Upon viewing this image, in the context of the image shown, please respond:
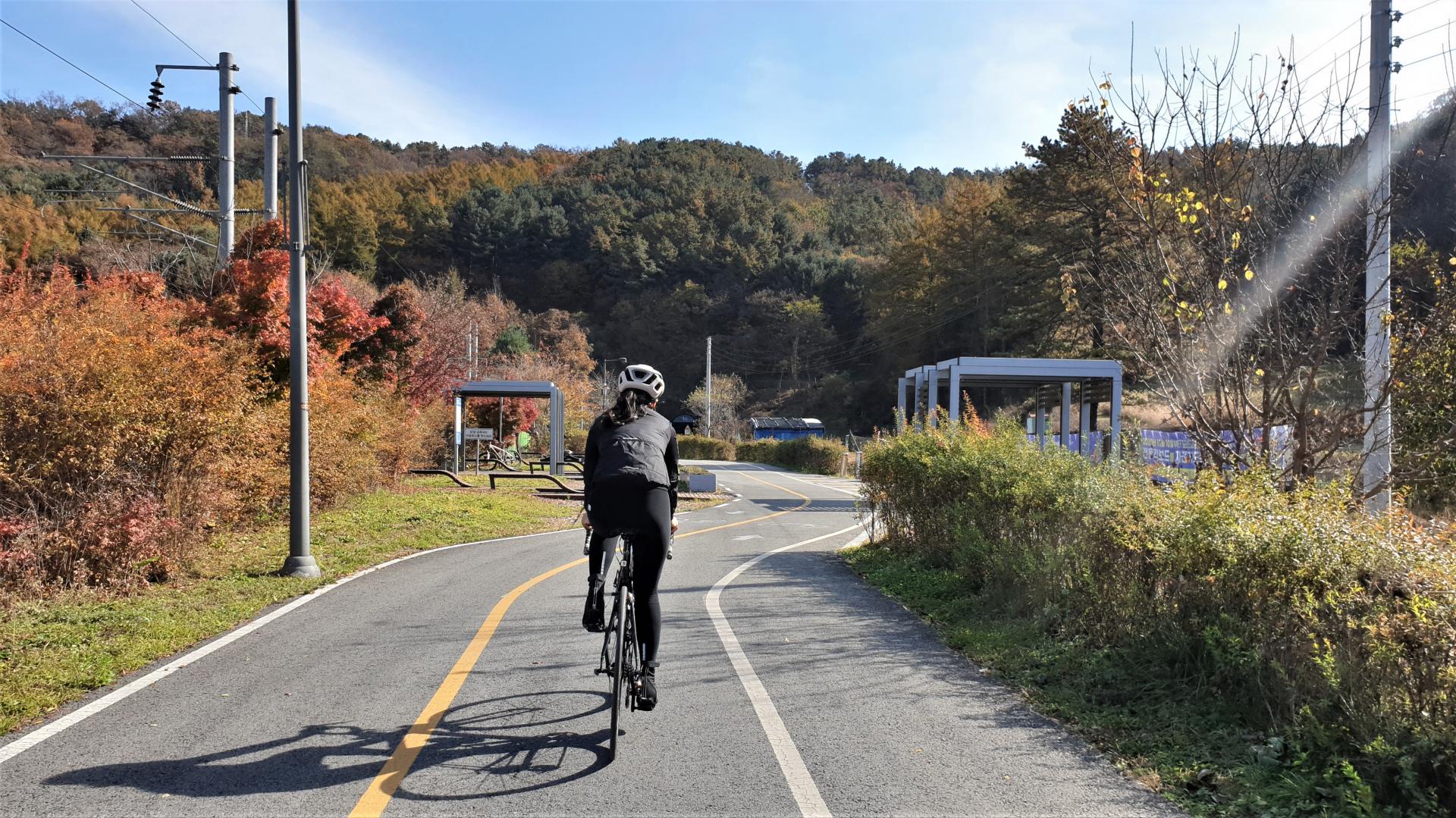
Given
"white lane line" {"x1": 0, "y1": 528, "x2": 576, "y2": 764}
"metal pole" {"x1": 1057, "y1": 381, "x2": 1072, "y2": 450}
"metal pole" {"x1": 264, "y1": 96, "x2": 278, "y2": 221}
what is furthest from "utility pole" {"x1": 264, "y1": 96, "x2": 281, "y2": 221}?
"metal pole" {"x1": 1057, "y1": 381, "x2": 1072, "y2": 450}

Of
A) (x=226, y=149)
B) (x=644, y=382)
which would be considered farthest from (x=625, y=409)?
(x=226, y=149)

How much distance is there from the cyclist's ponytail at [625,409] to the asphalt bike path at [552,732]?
5.60ft

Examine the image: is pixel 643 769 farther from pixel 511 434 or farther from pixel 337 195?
pixel 337 195

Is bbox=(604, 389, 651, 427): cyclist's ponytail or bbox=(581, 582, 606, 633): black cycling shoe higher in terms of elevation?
bbox=(604, 389, 651, 427): cyclist's ponytail

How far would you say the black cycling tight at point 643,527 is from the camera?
493 centimetres

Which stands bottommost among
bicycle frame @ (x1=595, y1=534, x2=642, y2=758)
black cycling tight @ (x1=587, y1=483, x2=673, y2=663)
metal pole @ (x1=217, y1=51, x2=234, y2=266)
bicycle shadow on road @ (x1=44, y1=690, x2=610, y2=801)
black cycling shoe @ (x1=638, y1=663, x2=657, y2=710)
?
bicycle shadow on road @ (x1=44, y1=690, x2=610, y2=801)

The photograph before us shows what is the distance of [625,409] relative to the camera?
520cm

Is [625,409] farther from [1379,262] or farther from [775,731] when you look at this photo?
[1379,262]

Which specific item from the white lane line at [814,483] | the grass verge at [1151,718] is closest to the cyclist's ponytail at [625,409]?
the grass verge at [1151,718]

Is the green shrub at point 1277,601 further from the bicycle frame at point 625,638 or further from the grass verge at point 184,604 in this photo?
the grass verge at point 184,604

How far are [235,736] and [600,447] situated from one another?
2438 millimetres

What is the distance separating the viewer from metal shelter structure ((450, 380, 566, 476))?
30.8 m

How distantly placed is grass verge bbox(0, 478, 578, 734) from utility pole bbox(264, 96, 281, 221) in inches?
259

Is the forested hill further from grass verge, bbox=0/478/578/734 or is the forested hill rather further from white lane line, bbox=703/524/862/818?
white lane line, bbox=703/524/862/818
